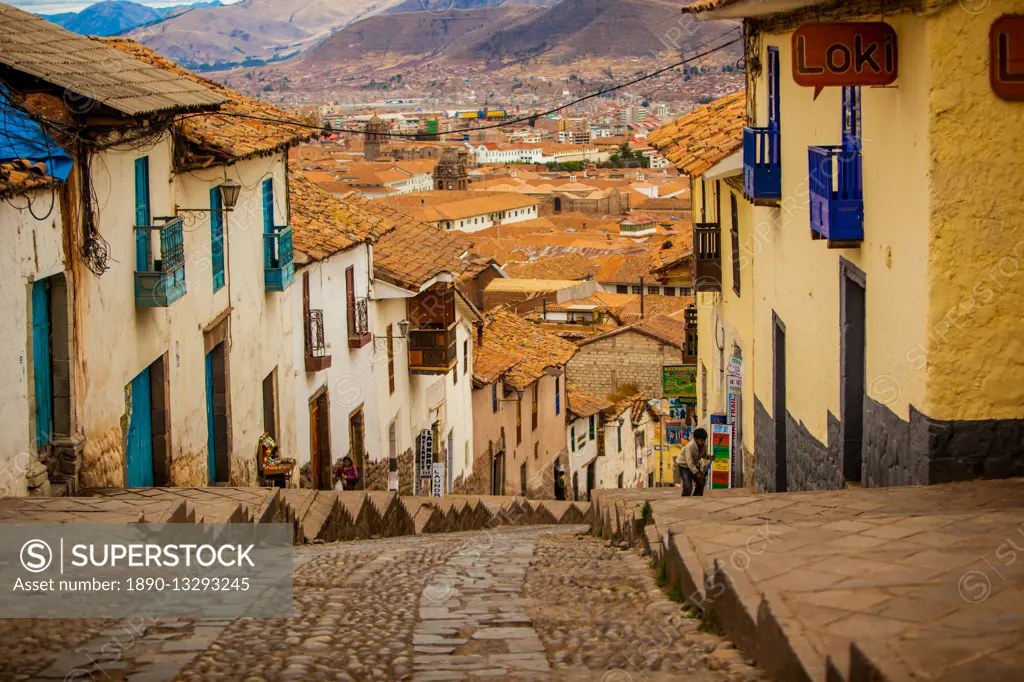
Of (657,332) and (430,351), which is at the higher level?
(430,351)

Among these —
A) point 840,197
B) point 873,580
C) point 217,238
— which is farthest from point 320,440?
point 873,580

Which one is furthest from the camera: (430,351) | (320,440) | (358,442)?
(430,351)

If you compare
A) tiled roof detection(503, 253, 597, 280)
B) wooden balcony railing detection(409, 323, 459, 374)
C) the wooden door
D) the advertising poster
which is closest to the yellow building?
the advertising poster

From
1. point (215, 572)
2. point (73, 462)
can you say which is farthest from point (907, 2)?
point (73, 462)

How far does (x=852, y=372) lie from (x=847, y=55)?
2.74 metres

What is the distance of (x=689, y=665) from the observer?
5.76 meters

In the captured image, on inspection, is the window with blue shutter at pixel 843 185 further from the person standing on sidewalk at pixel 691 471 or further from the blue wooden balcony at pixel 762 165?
the person standing on sidewalk at pixel 691 471

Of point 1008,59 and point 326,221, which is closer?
point 1008,59

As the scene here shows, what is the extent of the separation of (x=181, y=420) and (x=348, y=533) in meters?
2.23

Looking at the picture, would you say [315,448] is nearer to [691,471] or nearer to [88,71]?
[691,471]

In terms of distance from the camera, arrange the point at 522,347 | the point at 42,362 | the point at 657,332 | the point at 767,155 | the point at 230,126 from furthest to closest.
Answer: the point at 657,332 < the point at 522,347 < the point at 230,126 < the point at 767,155 < the point at 42,362

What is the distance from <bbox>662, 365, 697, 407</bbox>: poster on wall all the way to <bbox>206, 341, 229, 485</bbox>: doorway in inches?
365

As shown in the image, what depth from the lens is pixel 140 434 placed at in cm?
1252

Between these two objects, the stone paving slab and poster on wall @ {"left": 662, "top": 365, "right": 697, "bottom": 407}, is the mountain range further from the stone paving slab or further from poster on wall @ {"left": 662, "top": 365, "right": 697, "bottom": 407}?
poster on wall @ {"left": 662, "top": 365, "right": 697, "bottom": 407}
